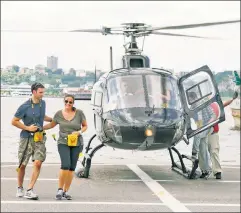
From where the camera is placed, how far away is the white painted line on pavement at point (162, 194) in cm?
1095

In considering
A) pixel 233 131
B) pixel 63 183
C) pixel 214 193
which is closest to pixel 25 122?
pixel 63 183

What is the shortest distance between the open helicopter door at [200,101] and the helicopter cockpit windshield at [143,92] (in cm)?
25

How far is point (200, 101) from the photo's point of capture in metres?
13.9

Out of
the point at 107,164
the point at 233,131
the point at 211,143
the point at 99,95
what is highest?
the point at 99,95

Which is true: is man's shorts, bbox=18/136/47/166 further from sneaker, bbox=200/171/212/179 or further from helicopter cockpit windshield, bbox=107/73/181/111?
sneaker, bbox=200/171/212/179

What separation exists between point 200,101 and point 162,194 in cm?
242

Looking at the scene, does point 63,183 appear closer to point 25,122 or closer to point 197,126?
point 25,122

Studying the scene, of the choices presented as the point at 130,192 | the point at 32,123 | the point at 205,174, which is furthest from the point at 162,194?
the point at 32,123

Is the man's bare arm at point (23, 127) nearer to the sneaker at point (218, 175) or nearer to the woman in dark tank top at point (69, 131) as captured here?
the woman in dark tank top at point (69, 131)

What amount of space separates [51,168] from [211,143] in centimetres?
435

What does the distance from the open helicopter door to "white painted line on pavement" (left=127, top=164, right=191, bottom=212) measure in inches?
54.0

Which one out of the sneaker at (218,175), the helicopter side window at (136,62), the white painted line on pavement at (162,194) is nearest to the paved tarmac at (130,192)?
the white painted line on pavement at (162,194)

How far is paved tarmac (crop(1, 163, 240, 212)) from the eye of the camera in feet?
35.2

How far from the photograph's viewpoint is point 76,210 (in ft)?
33.7
